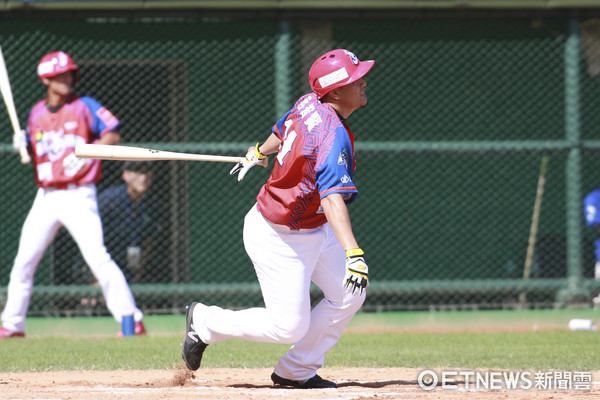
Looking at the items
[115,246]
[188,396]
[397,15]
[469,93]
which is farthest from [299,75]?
[188,396]

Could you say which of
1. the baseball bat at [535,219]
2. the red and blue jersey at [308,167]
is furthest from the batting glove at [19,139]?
the baseball bat at [535,219]

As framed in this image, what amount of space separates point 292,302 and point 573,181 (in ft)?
15.4

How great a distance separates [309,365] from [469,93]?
18.3ft

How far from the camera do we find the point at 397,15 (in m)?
8.59

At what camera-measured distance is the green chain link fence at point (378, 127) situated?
926 cm

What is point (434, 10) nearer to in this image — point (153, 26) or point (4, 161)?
point (153, 26)

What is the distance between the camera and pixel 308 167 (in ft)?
14.4

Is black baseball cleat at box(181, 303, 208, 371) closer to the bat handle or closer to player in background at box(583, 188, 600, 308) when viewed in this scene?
the bat handle

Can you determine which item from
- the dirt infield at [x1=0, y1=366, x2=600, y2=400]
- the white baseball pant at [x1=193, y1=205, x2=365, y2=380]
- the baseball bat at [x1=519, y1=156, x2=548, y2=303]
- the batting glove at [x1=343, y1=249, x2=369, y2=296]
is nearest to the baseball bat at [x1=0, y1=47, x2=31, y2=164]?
the dirt infield at [x1=0, y1=366, x2=600, y2=400]

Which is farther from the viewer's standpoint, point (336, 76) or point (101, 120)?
point (101, 120)

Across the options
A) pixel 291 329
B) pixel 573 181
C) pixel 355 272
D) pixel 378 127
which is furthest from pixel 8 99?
pixel 573 181

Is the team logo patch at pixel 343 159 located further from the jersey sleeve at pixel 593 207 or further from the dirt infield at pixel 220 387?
the jersey sleeve at pixel 593 207

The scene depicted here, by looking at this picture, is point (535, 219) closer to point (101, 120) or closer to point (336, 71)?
point (101, 120)

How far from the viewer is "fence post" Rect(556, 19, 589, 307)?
8352 mm
